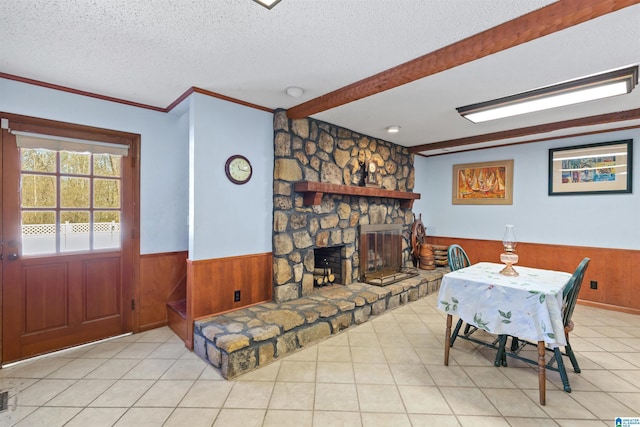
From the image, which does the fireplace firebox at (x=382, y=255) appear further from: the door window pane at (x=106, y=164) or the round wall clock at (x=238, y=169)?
the door window pane at (x=106, y=164)

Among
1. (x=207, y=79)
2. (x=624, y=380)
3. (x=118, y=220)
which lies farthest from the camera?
(x=118, y=220)

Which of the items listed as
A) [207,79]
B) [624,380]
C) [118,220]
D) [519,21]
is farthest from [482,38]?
[118,220]

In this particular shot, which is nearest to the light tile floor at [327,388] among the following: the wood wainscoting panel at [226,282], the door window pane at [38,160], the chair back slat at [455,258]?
the wood wainscoting panel at [226,282]

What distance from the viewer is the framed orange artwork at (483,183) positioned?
454 centimetres

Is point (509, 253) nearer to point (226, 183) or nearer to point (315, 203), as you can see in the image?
point (315, 203)

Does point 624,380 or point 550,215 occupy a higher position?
point 550,215

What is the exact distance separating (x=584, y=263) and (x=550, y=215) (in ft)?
8.26

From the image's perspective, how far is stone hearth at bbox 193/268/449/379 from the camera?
2.23m

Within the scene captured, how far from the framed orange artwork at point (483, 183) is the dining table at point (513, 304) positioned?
2.48 meters

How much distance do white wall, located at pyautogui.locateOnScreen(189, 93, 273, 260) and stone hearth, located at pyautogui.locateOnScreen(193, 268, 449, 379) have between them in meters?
0.64

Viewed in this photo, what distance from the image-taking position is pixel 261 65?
2.17m

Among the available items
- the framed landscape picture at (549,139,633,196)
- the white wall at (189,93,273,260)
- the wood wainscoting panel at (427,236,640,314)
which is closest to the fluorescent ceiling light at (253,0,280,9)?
the white wall at (189,93,273,260)

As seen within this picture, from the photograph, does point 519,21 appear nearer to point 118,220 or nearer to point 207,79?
point 207,79

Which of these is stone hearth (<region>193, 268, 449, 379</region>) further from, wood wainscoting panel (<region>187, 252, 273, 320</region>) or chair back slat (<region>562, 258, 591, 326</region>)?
chair back slat (<region>562, 258, 591, 326</region>)
